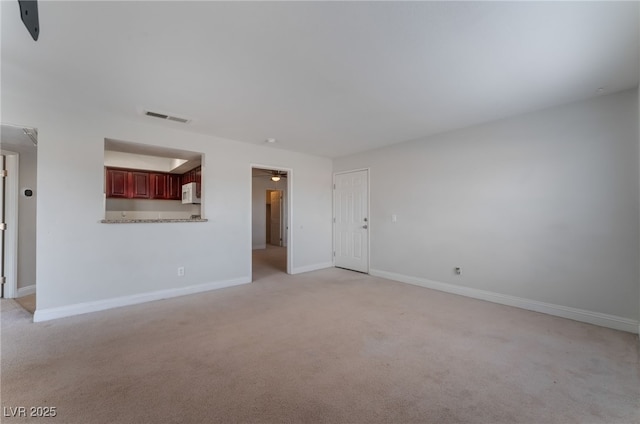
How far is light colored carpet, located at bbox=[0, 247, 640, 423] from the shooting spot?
62.7 inches

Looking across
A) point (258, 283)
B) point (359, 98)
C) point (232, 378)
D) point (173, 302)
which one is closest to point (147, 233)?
point (173, 302)

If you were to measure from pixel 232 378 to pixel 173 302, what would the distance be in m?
2.05

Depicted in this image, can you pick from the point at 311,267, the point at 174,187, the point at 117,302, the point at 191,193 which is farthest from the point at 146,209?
the point at 311,267

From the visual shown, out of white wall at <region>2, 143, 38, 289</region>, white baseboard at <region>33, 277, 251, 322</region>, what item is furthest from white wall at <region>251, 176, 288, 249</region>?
white wall at <region>2, 143, 38, 289</region>

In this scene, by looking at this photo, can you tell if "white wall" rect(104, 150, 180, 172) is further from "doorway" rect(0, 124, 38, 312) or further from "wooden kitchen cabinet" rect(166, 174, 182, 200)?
"doorway" rect(0, 124, 38, 312)

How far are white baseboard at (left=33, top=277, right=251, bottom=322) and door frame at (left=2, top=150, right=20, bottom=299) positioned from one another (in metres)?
1.45

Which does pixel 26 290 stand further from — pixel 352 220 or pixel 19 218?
pixel 352 220

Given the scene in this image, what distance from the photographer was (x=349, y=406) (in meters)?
1.62

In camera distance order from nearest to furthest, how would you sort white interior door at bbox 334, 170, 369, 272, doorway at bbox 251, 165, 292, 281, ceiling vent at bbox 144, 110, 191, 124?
ceiling vent at bbox 144, 110, 191, 124 < white interior door at bbox 334, 170, 369, 272 < doorway at bbox 251, 165, 292, 281

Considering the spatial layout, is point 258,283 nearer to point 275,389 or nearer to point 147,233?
point 147,233

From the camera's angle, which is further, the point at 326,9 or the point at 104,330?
the point at 104,330

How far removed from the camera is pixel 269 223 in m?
10.6

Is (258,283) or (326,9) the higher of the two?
(326,9)

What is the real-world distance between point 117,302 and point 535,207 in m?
5.27
